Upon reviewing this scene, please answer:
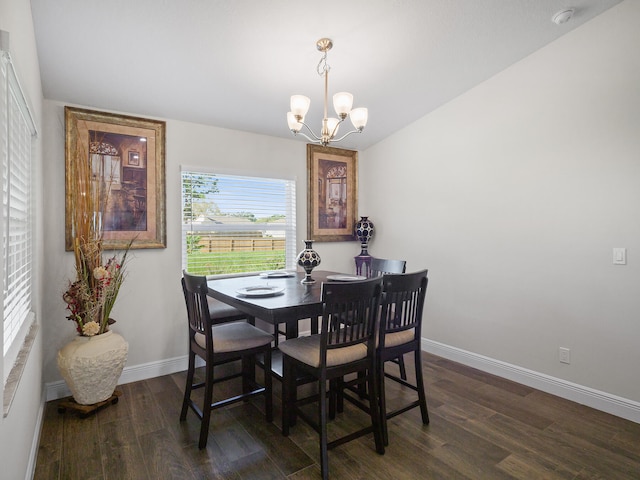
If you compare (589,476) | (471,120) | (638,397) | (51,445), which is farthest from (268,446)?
(471,120)

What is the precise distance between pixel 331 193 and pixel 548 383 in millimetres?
2797

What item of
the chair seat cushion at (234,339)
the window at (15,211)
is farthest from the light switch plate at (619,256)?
the window at (15,211)

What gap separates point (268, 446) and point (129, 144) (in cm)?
256

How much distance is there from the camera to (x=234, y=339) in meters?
2.36

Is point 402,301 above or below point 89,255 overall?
below

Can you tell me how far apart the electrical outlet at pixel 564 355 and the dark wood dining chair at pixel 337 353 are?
1696mm

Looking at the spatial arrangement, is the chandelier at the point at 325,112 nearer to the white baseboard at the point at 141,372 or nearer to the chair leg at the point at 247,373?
the chair leg at the point at 247,373

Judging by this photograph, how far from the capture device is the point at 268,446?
213cm

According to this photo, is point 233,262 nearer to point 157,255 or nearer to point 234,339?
point 157,255

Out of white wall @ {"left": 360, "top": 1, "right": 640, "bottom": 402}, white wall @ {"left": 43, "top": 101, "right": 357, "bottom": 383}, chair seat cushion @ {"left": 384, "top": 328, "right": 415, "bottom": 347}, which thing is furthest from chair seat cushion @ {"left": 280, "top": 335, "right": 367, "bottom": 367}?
white wall @ {"left": 360, "top": 1, "right": 640, "bottom": 402}

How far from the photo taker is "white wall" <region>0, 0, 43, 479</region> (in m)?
1.31

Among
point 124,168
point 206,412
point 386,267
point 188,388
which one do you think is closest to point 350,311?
point 206,412

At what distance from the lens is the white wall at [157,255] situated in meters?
2.73

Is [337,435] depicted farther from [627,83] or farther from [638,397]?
[627,83]
